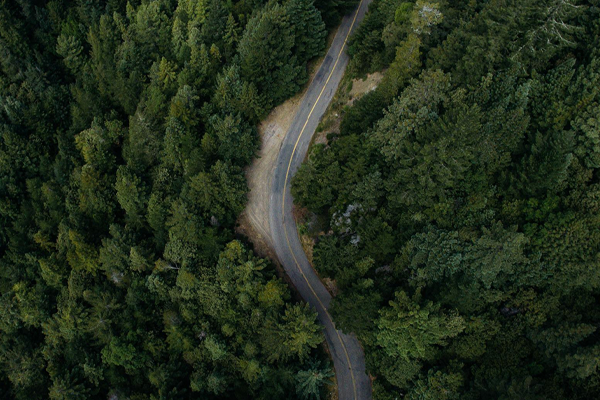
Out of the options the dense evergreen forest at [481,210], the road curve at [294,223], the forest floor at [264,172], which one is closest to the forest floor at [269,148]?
the forest floor at [264,172]

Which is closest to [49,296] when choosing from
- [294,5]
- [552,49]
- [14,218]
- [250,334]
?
[14,218]

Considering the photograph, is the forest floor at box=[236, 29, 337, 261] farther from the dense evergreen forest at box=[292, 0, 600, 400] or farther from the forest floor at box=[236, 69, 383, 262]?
the dense evergreen forest at box=[292, 0, 600, 400]

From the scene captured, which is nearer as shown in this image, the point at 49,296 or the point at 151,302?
the point at 151,302

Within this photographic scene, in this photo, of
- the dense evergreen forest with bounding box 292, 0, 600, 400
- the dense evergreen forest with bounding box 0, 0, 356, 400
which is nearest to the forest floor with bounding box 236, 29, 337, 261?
the dense evergreen forest with bounding box 0, 0, 356, 400

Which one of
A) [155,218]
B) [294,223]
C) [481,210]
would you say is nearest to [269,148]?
[294,223]

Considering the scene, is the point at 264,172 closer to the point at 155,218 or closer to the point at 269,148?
the point at 269,148

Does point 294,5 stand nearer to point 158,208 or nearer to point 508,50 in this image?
point 508,50
